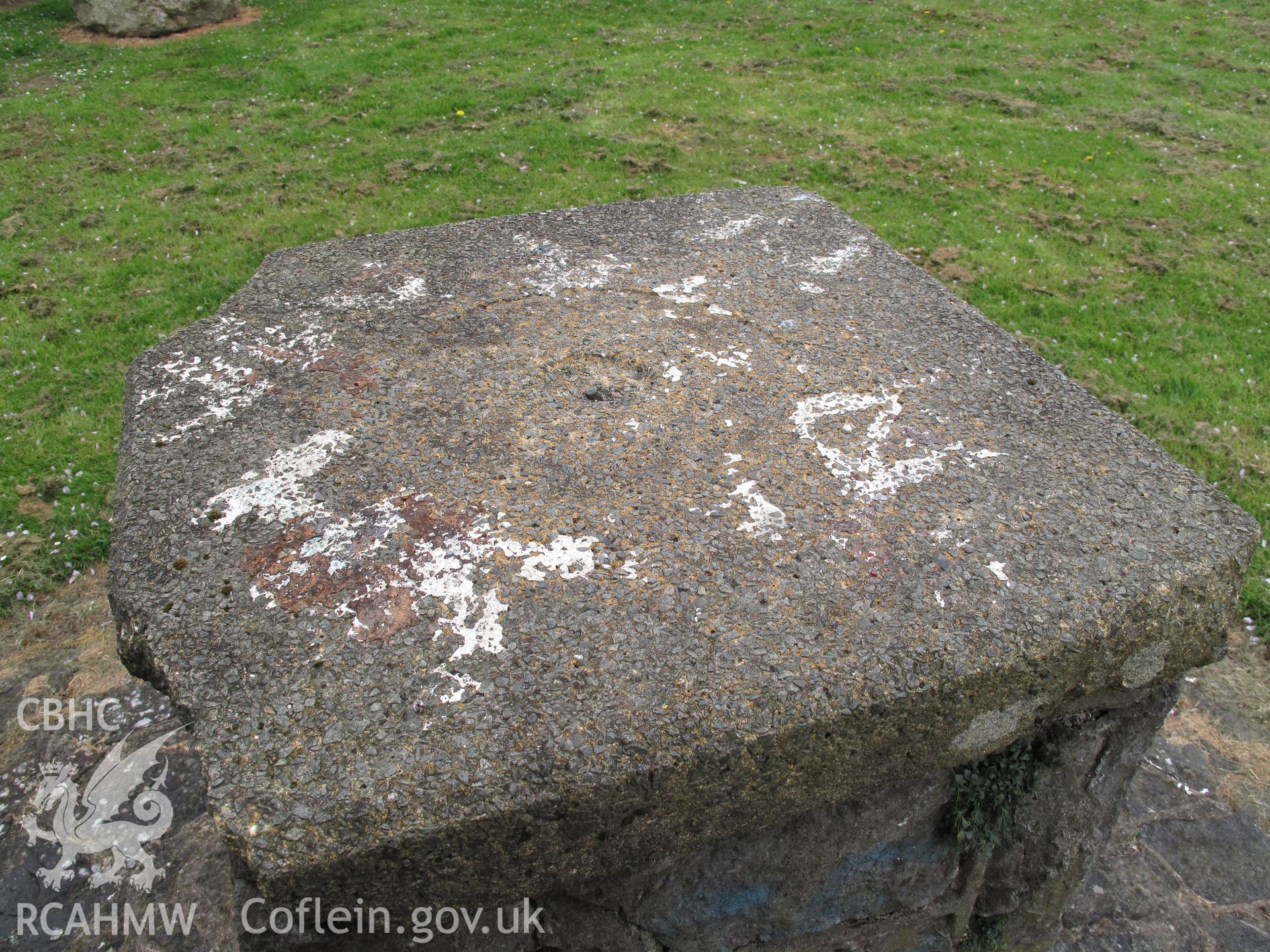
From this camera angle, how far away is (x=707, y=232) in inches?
152

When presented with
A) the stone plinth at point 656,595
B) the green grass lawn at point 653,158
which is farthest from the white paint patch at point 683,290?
the green grass lawn at point 653,158

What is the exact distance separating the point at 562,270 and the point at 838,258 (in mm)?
1122

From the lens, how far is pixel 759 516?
2.39 meters

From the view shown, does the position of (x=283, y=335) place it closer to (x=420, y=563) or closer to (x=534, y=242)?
(x=534, y=242)

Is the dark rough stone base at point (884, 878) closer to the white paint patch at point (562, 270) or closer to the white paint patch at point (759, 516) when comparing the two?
the white paint patch at point (759, 516)

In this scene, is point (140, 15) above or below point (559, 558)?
above

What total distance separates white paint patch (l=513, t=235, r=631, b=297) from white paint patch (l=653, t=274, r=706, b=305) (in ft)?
0.76

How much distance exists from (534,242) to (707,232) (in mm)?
744

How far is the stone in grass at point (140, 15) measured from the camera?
1002cm

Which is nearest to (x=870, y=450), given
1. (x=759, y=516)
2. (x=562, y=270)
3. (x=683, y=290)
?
(x=759, y=516)

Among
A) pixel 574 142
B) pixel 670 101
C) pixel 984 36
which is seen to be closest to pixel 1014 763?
pixel 574 142

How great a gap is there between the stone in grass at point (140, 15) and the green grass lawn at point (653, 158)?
1.45ft

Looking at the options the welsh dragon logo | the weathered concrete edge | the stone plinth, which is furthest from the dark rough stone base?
the welsh dragon logo

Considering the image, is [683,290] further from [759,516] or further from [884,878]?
[884,878]
